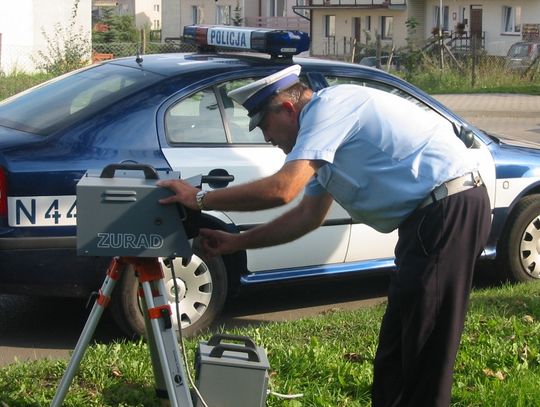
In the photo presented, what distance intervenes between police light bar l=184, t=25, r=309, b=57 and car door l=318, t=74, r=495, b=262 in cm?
30

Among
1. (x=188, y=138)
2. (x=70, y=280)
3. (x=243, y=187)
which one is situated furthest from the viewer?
(x=188, y=138)

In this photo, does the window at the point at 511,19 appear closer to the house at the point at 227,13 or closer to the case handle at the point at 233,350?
the house at the point at 227,13

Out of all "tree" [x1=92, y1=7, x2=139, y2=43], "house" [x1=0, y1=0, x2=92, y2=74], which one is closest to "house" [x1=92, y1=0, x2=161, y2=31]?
"tree" [x1=92, y1=7, x2=139, y2=43]

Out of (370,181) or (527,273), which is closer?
(370,181)

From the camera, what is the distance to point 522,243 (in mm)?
7020

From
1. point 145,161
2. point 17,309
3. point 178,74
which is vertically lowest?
point 17,309

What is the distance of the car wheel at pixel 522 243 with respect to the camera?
22.8 feet

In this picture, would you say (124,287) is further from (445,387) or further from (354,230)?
(445,387)

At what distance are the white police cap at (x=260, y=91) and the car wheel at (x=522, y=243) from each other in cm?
379

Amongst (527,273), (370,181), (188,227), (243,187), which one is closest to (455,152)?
(370,181)

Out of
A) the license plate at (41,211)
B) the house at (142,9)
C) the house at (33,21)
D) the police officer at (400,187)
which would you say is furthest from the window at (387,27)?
the police officer at (400,187)

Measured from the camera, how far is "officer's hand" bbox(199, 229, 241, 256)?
379 cm

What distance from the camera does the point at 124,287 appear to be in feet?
18.4

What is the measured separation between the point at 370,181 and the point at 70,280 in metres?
Result: 2.51
